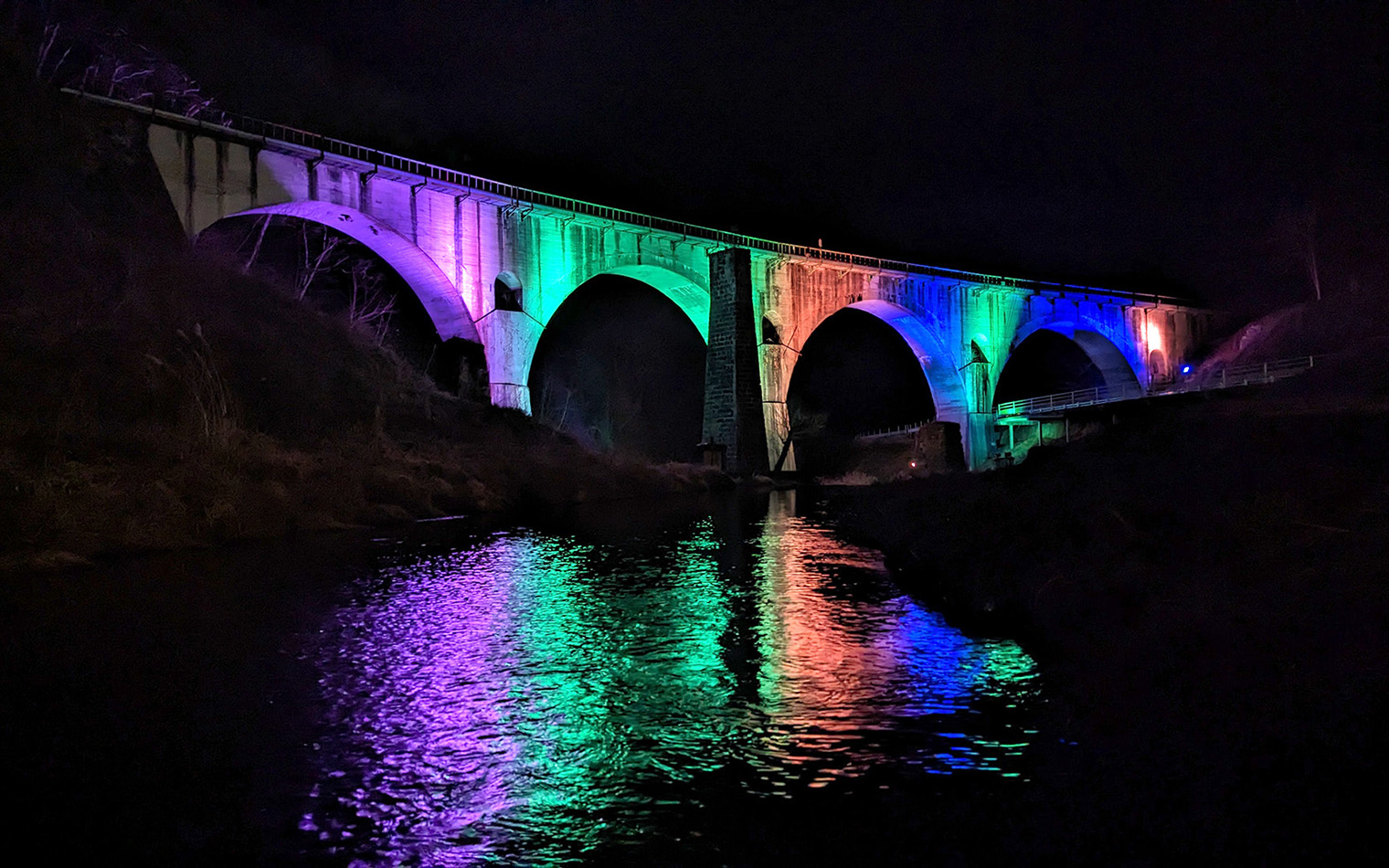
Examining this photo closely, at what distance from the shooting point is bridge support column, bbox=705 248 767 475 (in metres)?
44.8

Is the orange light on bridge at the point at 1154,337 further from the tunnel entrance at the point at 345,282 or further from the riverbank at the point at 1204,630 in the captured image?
the riverbank at the point at 1204,630

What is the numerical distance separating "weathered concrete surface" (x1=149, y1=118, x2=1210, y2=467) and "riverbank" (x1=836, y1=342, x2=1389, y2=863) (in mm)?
28540

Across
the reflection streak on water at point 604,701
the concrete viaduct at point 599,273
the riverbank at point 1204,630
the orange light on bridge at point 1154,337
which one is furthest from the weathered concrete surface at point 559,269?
the riverbank at point 1204,630

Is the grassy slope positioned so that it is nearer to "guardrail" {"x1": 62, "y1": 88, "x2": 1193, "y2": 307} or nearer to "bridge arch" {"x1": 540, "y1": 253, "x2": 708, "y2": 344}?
"guardrail" {"x1": 62, "y1": 88, "x2": 1193, "y2": 307}

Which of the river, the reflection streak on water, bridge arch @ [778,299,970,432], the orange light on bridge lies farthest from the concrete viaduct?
the reflection streak on water

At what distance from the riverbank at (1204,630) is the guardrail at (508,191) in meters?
28.5

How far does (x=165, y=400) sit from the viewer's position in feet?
61.2

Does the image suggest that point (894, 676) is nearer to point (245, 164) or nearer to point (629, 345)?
point (245, 164)

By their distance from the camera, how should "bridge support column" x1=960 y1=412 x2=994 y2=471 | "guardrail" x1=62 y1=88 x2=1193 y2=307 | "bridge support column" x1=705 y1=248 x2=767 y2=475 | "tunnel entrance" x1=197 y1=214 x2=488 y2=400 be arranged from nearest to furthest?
"guardrail" x1=62 y1=88 x2=1193 y2=307 → "tunnel entrance" x1=197 y1=214 x2=488 y2=400 → "bridge support column" x1=705 y1=248 x2=767 y2=475 → "bridge support column" x1=960 y1=412 x2=994 y2=471

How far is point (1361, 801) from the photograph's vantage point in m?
4.34

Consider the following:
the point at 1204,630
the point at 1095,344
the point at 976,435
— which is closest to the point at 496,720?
the point at 1204,630

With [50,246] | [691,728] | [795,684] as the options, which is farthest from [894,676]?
[50,246]

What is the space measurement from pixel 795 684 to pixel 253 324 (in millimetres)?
23468

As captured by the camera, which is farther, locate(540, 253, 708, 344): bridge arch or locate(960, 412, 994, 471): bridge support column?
locate(960, 412, 994, 471): bridge support column
